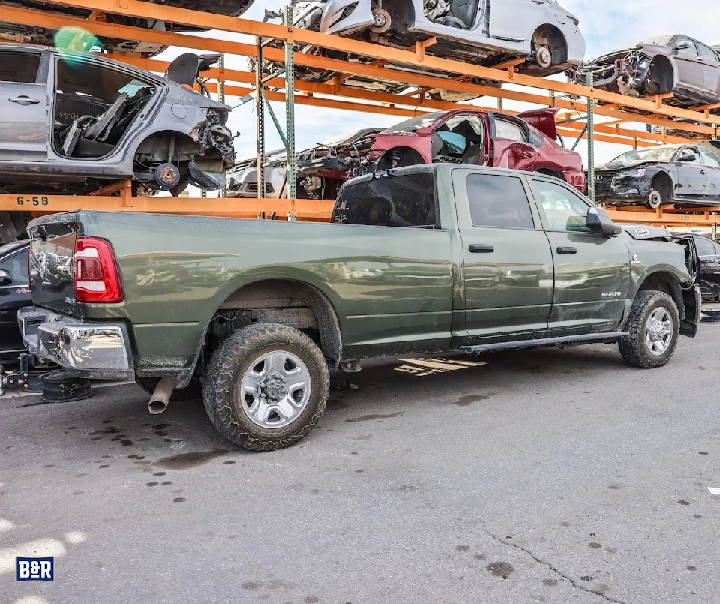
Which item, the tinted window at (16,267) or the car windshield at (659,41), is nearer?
the tinted window at (16,267)

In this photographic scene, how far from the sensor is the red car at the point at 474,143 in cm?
820

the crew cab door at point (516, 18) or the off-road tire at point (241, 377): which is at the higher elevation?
the crew cab door at point (516, 18)

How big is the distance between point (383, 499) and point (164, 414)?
2.25m

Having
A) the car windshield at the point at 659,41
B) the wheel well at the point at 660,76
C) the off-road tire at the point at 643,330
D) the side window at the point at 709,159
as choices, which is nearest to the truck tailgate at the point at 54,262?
the off-road tire at the point at 643,330

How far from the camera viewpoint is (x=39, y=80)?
5879mm

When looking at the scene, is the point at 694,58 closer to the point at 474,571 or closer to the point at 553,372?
the point at 553,372

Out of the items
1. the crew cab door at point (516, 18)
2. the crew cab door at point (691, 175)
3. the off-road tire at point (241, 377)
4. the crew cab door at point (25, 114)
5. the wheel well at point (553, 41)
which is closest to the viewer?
the off-road tire at point (241, 377)

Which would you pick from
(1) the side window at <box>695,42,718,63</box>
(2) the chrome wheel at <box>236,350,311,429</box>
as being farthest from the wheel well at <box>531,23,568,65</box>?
(2) the chrome wheel at <box>236,350,311,429</box>

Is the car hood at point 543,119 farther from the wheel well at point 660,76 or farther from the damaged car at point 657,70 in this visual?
the wheel well at point 660,76

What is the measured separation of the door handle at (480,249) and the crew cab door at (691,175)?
8569 millimetres

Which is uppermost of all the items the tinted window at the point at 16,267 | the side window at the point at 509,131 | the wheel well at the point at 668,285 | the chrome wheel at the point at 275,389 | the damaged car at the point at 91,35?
the damaged car at the point at 91,35

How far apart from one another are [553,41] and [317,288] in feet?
27.9

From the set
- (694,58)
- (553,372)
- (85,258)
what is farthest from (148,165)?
(694,58)

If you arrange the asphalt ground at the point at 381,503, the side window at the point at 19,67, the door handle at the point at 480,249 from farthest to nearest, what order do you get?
the side window at the point at 19,67 < the door handle at the point at 480,249 < the asphalt ground at the point at 381,503
